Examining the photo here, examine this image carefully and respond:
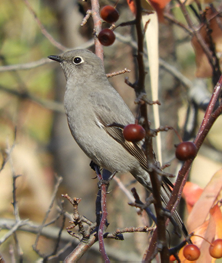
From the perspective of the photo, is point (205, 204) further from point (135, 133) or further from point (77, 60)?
point (77, 60)

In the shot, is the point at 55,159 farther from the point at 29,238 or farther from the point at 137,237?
the point at 137,237

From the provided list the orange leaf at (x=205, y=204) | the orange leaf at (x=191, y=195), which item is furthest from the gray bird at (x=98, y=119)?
the orange leaf at (x=205, y=204)

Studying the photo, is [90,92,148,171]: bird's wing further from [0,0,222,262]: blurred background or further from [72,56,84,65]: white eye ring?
[0,0,222,262]: blurred background

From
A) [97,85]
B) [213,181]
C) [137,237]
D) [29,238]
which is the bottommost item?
[29,238]

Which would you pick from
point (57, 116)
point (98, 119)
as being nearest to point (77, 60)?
point (98, 119)

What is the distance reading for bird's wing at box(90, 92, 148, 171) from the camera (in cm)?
338

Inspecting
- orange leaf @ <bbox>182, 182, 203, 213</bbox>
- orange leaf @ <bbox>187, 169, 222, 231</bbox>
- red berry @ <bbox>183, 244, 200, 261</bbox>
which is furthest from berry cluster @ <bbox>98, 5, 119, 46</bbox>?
orange leaf @ <bbox>182, 182, 203, 213</bbox>

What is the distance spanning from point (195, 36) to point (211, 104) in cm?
184

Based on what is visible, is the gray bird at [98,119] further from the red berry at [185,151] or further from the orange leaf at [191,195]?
the red berry at [185,151]

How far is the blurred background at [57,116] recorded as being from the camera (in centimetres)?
528

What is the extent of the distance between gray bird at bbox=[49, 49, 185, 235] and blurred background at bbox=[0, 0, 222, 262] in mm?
902

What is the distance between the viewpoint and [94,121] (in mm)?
3404

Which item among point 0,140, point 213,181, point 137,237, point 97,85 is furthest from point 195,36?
point 0,140

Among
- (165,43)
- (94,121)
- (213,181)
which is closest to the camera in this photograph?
(213,181)
